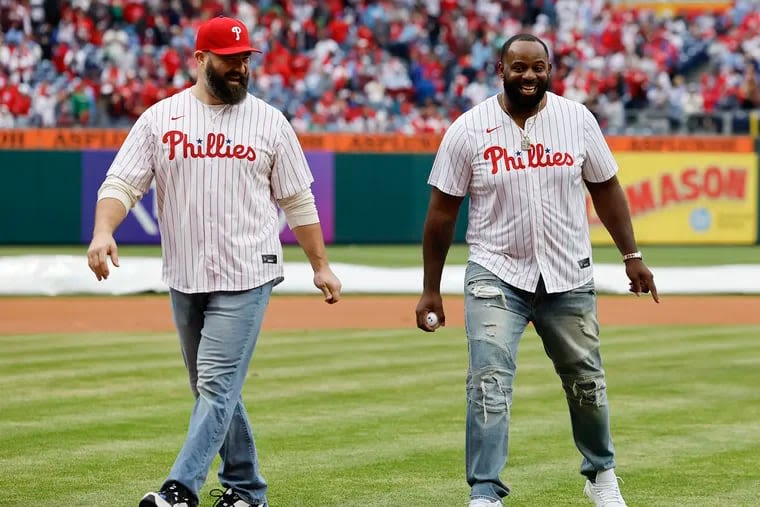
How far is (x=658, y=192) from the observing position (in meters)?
25.4

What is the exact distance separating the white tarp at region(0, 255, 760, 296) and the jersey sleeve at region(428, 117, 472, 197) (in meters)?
11.6

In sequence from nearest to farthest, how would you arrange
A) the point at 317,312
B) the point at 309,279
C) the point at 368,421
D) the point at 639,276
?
the point at 639,276, the point at 368,421, the point at 317,312, the point at 309,279

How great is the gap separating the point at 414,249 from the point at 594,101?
17.3 ft

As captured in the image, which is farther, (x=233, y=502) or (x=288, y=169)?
(x=233, y=502)

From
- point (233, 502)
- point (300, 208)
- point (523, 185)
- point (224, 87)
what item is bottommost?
point (233, 502)

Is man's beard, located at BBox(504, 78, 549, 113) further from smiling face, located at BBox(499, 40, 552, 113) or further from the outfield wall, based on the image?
the outfield wall

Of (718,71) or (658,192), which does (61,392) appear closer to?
(658,192)

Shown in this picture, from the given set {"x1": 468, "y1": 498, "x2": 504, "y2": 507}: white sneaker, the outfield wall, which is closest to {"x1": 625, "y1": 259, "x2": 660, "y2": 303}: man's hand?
{"x1": 468, "y1": 498, "x2": 504, "y2": 507}: white sneaker

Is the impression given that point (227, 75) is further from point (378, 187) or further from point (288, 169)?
point (378, 187)

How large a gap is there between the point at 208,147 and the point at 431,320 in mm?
1179

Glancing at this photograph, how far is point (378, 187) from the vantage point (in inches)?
977

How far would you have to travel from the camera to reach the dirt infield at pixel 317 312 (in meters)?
14.0

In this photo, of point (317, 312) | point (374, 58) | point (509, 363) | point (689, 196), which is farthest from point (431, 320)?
point (374, 58)

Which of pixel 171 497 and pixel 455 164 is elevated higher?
pixel 455 164
